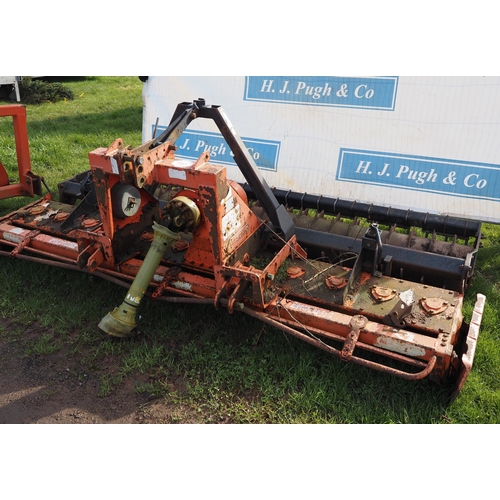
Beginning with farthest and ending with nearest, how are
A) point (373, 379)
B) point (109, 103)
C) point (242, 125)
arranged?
point (109, 103)
point (242, 125)
point (373, 379)

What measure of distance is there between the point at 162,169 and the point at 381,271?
6.63ft

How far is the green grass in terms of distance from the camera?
3.71 metres

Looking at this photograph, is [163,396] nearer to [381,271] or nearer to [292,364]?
[292,364]

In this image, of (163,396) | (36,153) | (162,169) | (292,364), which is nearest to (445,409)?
(292,364)

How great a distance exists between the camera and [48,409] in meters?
3.78

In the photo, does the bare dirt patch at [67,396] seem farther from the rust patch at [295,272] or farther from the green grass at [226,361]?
the rust patch at [295,272]

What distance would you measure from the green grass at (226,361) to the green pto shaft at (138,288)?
0.21m

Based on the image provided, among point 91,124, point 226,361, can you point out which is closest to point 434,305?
point 226,361

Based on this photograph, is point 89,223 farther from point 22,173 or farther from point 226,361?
point 226,361

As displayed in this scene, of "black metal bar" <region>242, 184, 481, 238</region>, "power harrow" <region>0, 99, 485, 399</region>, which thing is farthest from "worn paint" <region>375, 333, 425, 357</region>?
"black metal bar" <region>242, 184, 481, 238</region>

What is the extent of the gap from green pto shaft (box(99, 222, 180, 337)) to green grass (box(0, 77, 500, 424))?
211 millimetres

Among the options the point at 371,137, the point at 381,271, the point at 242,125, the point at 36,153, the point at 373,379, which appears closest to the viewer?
the point at 373,379

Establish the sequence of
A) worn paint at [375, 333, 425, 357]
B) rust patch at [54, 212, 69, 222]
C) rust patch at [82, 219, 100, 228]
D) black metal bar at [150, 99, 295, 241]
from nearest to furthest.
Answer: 1. worn paint at [375, 333, 425, 357]
2. black metal bar at [150, 99, 295, 241]
3. rust patch at [82, 219, 100, 228]
4. rust patch at [54, 212, 69, 222]

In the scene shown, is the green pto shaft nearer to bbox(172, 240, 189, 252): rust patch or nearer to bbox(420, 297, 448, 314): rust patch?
bbox(172, 240, 189, 252): rust patch
